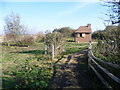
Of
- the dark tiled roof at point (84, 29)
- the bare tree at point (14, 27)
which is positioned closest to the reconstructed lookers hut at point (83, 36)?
the dark tiled roof at point (84, 29)

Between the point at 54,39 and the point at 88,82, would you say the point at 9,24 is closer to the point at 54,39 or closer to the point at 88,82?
the point at 54,39

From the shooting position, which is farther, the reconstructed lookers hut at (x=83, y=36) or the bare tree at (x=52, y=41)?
the reconstructed lookers hut at (x=83, y=36)

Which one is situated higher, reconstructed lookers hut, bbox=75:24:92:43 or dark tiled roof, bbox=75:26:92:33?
dark tiled roof, bbox=75:26:92:33

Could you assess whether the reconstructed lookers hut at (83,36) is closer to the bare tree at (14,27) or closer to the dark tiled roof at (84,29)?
the dark tiled roof at (84,29)

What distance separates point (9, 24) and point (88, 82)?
2818 centimetres

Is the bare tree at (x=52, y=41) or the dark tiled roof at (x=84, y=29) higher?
the dark tiled roof at (x=84, y=29)

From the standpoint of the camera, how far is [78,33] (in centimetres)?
3206

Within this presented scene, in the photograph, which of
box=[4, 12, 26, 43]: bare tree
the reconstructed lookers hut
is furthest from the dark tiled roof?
box=[4, 12, 26, 43]: bare tree

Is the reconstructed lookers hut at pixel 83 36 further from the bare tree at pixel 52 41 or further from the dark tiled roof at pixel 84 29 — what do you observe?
the bare tree at pixel 52 41

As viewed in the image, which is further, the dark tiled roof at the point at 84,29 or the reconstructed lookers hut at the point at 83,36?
the dark tiled roof at the point at 84,29

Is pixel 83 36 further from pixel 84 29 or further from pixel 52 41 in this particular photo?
pixel 52 41

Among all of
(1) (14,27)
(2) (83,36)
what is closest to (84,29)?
(2) (83,36)

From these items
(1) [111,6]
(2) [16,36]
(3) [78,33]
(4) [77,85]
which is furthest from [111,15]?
(3) [78,33]

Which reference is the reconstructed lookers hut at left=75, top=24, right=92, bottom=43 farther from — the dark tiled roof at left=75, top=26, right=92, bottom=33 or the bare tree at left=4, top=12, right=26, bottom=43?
the bare tree at left=4, top=12, right=26, bottom=43
